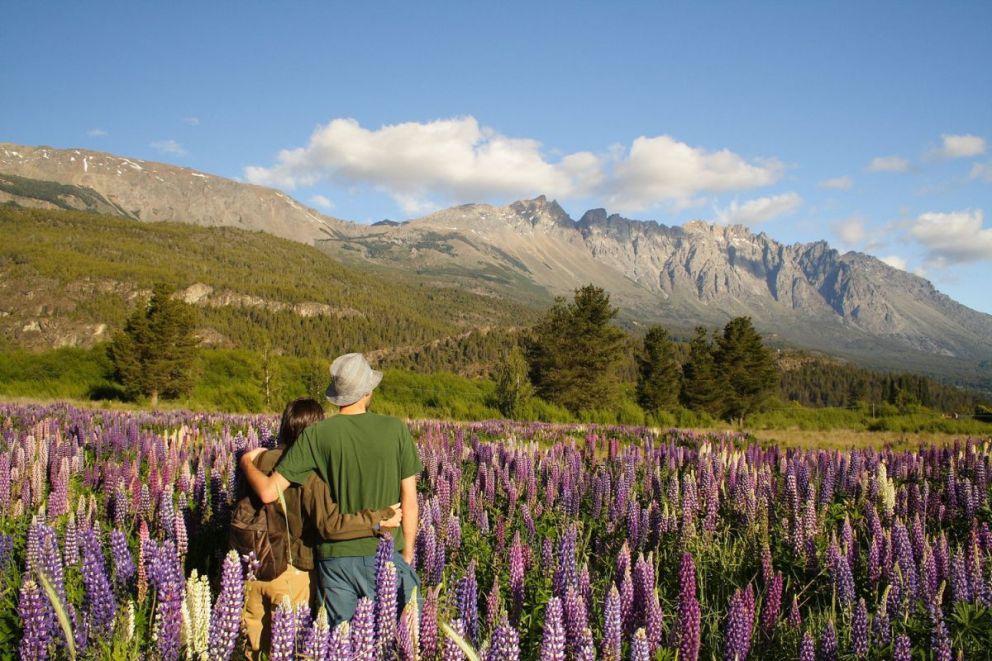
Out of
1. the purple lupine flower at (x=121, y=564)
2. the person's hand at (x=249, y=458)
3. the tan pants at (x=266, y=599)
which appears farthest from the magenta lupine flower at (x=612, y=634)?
the purple lupine flower at (x=121, y=564)

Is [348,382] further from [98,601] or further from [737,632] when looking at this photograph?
[737,632]

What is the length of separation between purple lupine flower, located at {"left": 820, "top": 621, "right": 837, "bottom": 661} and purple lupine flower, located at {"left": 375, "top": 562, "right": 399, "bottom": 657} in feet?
7.68

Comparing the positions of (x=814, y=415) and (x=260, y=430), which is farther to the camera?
(x=814, y=415)

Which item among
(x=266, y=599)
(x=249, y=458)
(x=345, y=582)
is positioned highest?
(x=249, y=458)

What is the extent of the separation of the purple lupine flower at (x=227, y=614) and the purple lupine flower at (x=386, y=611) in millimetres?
674

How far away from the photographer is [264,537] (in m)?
4.17

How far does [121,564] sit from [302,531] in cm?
121

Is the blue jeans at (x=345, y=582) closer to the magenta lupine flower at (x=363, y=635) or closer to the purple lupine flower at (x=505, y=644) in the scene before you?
the magenta lupine flower at (x=363, y=635)

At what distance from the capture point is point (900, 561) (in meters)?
4.73

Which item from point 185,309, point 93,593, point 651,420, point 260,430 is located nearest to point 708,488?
point 93,593

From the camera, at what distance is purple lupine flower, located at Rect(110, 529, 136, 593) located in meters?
4.20

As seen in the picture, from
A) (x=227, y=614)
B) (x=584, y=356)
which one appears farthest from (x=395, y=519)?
(x=584, y=356)

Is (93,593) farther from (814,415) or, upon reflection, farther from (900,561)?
(814,415)

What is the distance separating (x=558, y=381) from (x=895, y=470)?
28.2 m
